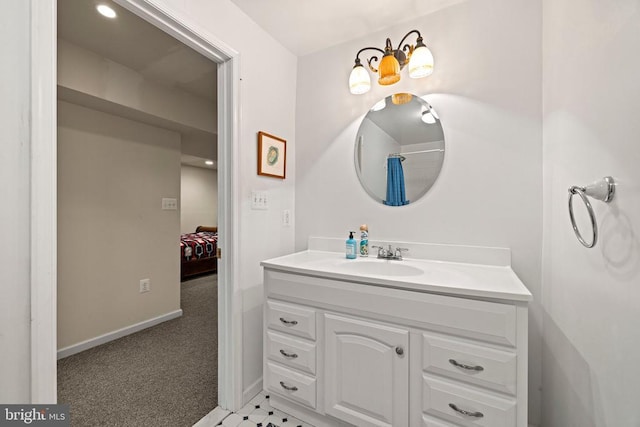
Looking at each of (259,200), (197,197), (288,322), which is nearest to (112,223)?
(259,200)

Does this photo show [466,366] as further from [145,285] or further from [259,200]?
[145,285]

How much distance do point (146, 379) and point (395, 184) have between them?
2130 mm

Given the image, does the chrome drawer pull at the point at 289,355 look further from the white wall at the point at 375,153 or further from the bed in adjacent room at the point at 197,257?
the bed in adjacent room at the point at 197,257

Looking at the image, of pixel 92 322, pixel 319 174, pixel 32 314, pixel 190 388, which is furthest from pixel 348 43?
pixel 92 322

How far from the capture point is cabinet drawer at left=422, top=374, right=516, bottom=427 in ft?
3.08

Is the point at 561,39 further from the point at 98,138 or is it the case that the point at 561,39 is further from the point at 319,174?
the point at 98,138

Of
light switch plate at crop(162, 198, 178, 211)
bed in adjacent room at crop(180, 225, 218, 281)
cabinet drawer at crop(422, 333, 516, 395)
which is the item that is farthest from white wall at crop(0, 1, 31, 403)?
bed in adjacent room at crop(180, 225, 218, 281)

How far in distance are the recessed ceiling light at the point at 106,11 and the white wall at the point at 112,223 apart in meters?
0.94

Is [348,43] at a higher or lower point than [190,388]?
higher

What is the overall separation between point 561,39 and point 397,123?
793 millimetres

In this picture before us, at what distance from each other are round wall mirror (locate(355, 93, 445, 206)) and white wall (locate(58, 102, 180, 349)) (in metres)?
2.15

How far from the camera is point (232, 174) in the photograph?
1.47 meters

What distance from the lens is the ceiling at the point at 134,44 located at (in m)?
1.54

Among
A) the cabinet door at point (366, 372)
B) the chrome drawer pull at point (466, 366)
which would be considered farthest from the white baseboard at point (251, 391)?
the chrome drawer pull at point (466, 366)
